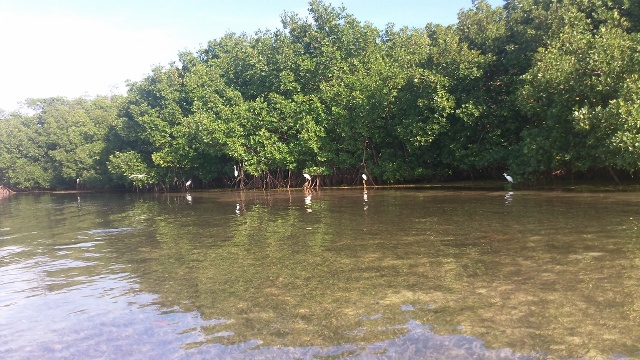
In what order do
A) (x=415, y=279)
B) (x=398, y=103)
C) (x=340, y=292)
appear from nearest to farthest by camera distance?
(x=340, y=292)
(x=415, y=279)
(x=398, y=103)

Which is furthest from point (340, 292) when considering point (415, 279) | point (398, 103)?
point (398, 103)

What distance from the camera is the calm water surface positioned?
4.61 m

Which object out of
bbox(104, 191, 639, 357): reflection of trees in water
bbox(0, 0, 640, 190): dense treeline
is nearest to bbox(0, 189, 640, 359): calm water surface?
bbox(104, 191, 639, 357): reflection of trees in water

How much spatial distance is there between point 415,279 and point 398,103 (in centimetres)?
2166

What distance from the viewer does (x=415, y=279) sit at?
669cm

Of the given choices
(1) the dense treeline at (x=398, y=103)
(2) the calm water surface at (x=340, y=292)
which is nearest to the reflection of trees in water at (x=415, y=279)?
(2) the calm water surface at (x=340, y=292)

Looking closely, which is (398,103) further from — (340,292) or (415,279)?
(340,292)

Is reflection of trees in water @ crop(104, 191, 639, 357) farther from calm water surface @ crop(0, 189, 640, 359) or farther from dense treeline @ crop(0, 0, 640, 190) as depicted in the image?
dense treeline @ crop(0, 0, 640, 190)

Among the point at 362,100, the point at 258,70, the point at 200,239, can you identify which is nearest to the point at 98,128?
the point at 258,70

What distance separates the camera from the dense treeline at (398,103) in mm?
18266

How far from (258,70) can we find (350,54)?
648 centimetres

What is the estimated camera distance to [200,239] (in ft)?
36.3

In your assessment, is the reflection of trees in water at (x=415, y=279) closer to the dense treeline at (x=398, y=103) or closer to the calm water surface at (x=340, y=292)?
the calm water surface at (x=340, y=292)

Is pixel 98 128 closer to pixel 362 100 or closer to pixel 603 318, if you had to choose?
pixel 362 100
